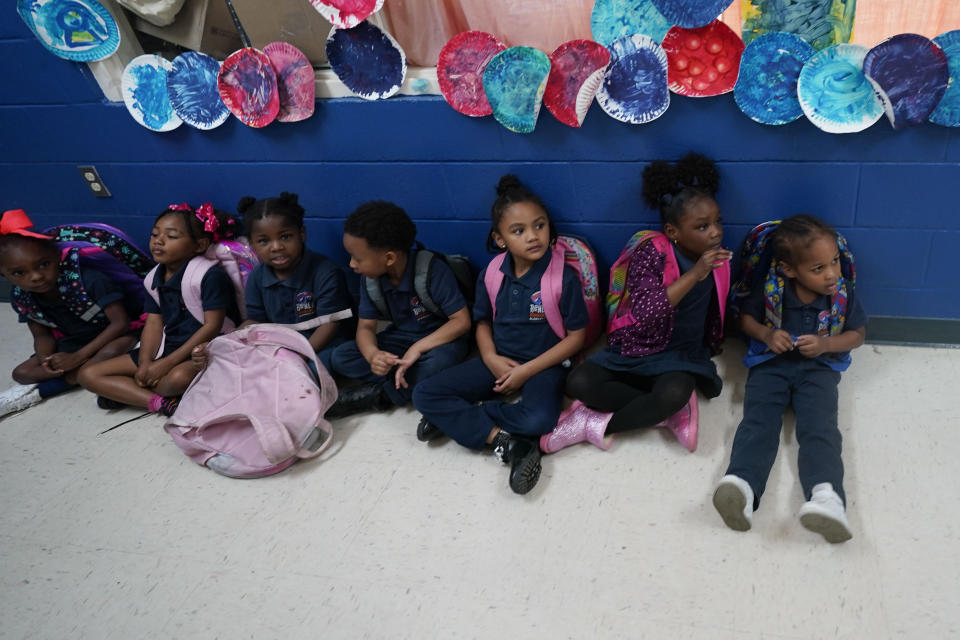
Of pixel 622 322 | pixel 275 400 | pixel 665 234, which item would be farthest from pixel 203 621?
pixel 665 234

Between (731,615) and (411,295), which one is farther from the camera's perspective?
(411,295)

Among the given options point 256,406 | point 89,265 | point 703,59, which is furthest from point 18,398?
point 703,59

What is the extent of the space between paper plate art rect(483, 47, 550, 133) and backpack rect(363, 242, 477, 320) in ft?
1.61

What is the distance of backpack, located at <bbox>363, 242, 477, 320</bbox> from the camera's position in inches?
81.4

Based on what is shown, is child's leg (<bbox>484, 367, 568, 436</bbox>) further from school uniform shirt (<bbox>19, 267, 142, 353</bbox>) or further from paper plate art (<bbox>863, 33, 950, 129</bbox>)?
school uniform shirt (<bbox>19, 267, 142, 353</bbox>)

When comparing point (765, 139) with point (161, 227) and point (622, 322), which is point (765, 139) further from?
point (161, 227)

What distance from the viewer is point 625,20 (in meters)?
1.77

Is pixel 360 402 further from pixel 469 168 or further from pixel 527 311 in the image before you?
pixel 469 168

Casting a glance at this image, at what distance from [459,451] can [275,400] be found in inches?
23.9

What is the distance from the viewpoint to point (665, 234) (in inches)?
73.7

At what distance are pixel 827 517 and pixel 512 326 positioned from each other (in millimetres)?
978

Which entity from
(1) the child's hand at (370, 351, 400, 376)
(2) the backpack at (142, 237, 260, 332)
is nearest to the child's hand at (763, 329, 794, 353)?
(1) the child's hand at (370, 351, 400, 376)

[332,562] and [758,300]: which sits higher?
[758,300]

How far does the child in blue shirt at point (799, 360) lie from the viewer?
1.54 metres
